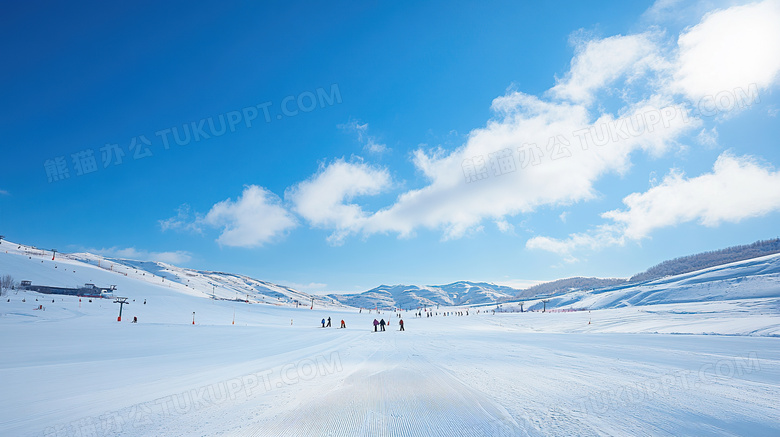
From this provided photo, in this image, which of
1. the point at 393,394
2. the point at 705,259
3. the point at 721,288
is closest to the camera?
the point at 393,394

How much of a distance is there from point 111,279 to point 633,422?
104 meters

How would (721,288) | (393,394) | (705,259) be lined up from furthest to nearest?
(705,259) → (721,288) → (393,394)

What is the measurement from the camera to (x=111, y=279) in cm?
8056

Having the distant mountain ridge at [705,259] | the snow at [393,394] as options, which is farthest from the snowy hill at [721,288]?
the distant mountain ridge at [705,259]

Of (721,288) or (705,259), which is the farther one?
(705,259)

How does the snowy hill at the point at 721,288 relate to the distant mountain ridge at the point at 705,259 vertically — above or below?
below

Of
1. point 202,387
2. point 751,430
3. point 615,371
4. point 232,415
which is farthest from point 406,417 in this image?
point 615,371

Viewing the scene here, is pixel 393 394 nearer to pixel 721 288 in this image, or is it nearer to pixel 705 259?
pixel 721 288

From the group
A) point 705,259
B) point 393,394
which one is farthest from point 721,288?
point 705,259

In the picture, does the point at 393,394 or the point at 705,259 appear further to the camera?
the point at 705,259

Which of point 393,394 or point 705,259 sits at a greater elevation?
point 705,259

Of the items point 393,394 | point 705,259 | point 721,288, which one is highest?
point 705,259

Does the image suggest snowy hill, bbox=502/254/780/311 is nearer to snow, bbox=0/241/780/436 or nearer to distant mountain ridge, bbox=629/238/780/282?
snow, bbox=0/241/780/436

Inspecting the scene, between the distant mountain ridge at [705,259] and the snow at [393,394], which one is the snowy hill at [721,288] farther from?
the distant mountain ridge at [705,259]
